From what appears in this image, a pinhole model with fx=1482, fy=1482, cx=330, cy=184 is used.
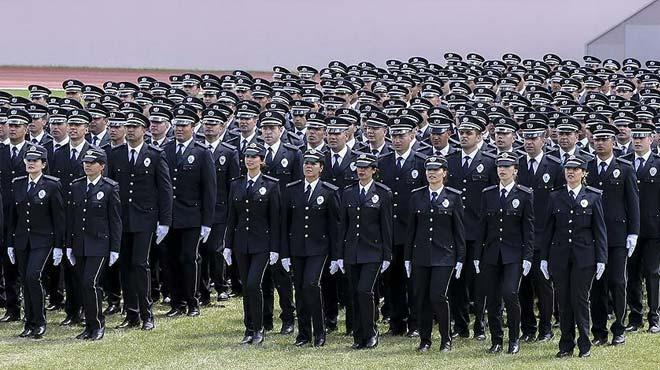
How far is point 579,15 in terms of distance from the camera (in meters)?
35.4

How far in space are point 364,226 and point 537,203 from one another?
1.94m

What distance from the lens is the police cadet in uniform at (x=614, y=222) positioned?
46.4 feet

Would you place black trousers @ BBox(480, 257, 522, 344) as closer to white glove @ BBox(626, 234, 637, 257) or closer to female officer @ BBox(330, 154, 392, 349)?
female officer @ BBox(330, 154, 392, 349)

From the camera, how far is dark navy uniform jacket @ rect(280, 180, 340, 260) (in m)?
14.1

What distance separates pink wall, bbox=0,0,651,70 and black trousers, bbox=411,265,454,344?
2219 cm

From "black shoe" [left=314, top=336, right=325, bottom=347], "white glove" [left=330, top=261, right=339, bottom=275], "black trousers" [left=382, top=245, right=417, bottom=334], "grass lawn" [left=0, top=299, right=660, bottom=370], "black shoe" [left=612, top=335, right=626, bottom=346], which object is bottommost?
"grass lawn" [left=0, top=299, right=660, bottom=370]

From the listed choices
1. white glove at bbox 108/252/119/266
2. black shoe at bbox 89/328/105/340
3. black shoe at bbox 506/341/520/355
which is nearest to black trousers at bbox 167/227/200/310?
white glove at bbox 108/252/119/266

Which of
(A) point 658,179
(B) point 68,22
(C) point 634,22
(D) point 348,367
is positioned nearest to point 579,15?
(C) point 634,22

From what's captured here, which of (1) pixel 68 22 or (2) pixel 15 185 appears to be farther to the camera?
(1) pixel 68 22

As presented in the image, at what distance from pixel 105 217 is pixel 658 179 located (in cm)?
549

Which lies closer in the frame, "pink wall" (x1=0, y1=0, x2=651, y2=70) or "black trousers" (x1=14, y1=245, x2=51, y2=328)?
"black trousers" (x1=14, y1=245, x2=51, y2=328)

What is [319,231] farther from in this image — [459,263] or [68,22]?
[68,22]

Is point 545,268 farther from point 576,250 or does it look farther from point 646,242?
point 646,242

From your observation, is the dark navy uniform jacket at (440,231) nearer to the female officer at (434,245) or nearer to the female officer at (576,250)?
the female officer at (434,245)
